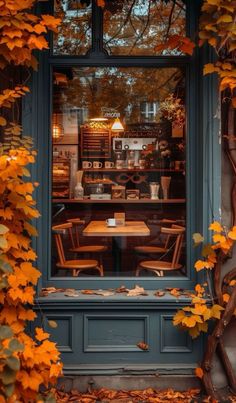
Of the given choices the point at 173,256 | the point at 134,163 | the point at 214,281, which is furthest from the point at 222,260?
the point at 134,163

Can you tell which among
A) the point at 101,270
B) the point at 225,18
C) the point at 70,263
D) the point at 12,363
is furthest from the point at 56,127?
the point at 12,363

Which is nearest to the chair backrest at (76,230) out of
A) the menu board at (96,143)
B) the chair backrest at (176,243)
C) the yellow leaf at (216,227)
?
the chair backrest at (176,243)

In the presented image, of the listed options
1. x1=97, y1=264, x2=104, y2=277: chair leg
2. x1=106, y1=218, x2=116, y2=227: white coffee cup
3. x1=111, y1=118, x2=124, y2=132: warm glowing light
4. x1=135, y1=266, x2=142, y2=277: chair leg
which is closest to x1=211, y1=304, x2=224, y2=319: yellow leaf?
x1=135, y1=266, x2=142, y2=277: chair leg

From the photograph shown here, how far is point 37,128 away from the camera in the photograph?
15.0 feet

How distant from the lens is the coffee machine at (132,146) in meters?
8.30

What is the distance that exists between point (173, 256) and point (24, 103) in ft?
7.26

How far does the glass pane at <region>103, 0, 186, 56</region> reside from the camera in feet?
16.6

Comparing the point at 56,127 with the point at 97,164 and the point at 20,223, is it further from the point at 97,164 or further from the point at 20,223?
the point at 97,164

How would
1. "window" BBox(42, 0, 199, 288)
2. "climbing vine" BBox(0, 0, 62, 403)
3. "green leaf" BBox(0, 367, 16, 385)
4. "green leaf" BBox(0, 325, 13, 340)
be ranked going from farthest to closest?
"window" BBox(42, 0, 199, 288) < "climbing vine" BBox(0, 0, 62, 403) < "green leaf" BBox(0, 325, 13, 340) < "green leaf" BBox(0, 367, 16, 385)

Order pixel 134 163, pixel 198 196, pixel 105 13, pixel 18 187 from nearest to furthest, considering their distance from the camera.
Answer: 1. pixel 18 187
2. pixel 198 196
3. pixel 105 13
4. pixel 134 163

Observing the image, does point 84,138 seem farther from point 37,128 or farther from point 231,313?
point 231,313

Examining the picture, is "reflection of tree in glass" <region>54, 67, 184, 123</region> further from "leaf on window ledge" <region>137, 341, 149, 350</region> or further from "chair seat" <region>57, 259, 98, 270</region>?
"leaf on window ledge" <region>137, 341, 149, 350</region>

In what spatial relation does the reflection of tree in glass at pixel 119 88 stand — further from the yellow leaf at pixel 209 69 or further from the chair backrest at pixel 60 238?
the chair backrest at pixel 60 238

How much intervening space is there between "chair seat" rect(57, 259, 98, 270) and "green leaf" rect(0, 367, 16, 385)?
2.13 m
